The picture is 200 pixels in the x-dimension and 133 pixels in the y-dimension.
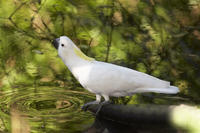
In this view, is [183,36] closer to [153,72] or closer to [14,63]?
[153,72]

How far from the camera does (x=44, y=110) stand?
55.0 inches

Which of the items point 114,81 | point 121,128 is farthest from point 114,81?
point 121,128

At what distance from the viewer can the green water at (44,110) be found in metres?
1.26

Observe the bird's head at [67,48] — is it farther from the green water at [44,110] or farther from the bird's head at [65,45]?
the green water at [44,110]

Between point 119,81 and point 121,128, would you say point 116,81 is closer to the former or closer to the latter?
point 119,81

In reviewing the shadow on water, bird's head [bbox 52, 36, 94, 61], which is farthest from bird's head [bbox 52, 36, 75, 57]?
the shadow on water

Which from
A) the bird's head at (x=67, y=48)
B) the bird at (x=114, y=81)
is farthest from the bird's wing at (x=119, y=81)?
the bird's head at (x=67, y=48)

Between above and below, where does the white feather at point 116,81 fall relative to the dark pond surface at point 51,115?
above

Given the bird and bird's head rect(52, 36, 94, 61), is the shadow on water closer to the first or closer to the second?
the bird

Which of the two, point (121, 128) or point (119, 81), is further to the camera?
point (119, 81)

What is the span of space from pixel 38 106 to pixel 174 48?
1.20 metres

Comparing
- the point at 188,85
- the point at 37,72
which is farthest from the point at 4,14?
the point at 188,85

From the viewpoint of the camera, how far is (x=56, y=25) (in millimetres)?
2512

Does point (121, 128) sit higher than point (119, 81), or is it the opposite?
point (119, 81)
